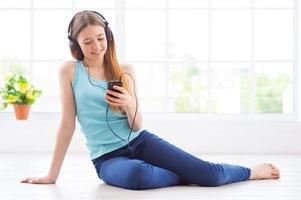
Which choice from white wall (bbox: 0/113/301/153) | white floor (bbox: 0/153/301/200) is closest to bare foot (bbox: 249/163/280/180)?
white floor (bbox: 0/153/301/200)

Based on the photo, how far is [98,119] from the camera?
2.84 m

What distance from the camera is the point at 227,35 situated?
5363 millimetres

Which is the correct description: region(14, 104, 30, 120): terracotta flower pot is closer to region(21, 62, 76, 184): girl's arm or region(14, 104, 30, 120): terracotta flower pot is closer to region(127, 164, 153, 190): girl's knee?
region(21, 62, 76, 184): girl's arm

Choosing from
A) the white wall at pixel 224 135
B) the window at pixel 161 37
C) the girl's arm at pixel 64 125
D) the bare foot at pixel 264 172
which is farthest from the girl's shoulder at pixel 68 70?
the window at pixel 161 37

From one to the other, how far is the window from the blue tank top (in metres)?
1.89

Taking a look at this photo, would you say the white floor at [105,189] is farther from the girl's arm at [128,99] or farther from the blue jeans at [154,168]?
the girl's arm at [128,99]

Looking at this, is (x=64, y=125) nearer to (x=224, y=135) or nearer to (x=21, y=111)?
(x=21, y=111)

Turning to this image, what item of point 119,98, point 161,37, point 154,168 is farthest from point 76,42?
point 161,37

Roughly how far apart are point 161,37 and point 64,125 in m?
2.47

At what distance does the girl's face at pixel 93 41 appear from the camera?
9.02ft

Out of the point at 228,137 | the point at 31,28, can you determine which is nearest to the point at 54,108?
the point at 31,28

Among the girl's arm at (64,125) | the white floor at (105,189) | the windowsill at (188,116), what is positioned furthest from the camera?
the windowsill at (188,116)

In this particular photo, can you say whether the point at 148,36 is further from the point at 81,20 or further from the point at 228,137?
the point at 81,20

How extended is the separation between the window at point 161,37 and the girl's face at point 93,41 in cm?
190
